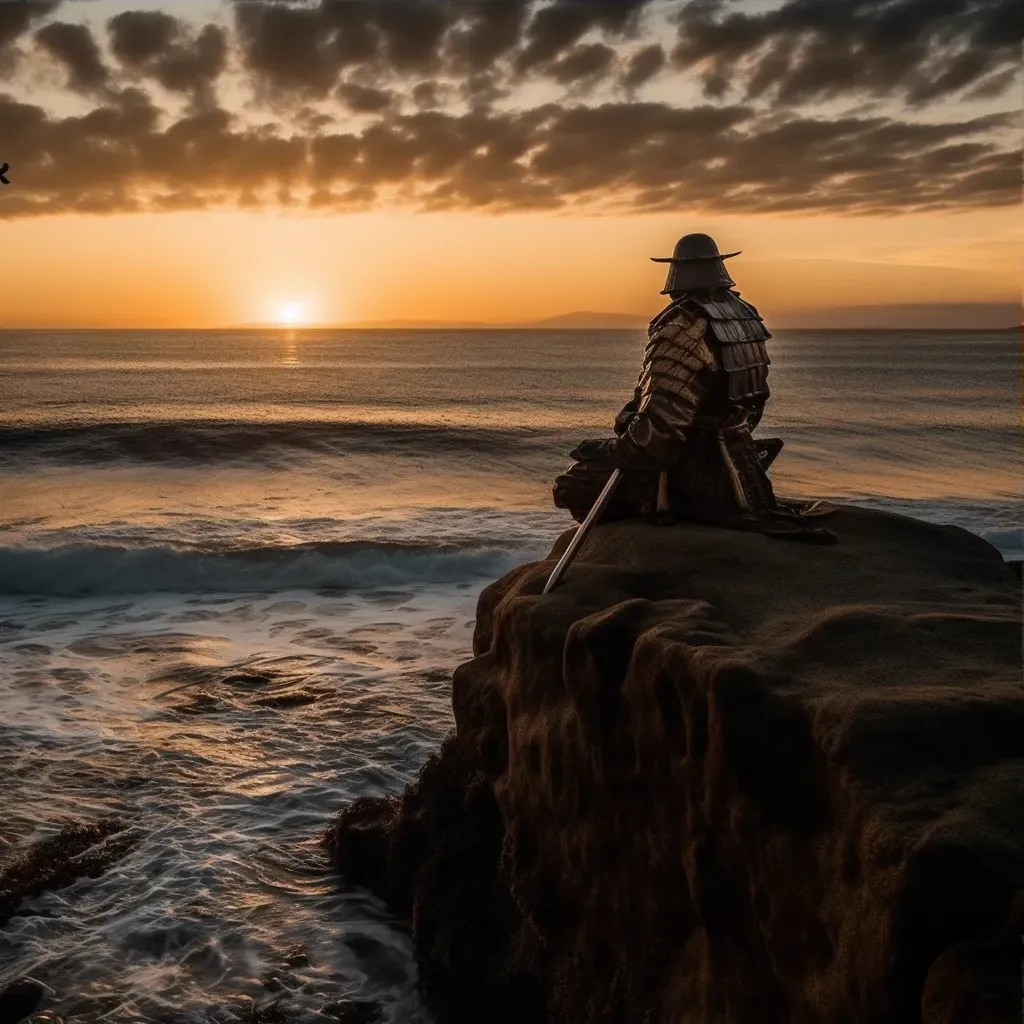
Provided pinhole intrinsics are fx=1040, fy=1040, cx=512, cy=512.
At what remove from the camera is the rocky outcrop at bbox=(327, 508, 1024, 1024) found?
10.1 ft

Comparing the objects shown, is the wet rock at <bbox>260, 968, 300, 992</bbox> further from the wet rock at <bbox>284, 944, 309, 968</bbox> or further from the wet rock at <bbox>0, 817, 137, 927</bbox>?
the wet rock at <bbox>0, 817, 137, 927</bbox>

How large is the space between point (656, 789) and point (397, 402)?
148ft

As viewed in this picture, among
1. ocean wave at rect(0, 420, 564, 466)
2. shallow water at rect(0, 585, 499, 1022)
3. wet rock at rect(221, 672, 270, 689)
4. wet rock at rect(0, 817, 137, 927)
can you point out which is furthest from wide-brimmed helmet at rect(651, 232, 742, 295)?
ocean wave at rect(0, 420, 564, 466)

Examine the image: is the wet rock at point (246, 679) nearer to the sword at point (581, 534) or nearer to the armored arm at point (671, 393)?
the sword at point (581, 534)

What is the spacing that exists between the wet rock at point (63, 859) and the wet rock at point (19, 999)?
0.76 metres

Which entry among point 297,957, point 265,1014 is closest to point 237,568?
point 297,957

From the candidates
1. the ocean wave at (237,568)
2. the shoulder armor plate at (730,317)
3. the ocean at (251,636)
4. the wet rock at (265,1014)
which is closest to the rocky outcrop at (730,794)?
the wet rock at (265,1014)

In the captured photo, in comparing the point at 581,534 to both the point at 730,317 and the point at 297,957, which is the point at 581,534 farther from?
the point at 297,957

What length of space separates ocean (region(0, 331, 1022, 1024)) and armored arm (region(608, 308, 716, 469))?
341 centimetres

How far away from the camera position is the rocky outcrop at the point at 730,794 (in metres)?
3.09

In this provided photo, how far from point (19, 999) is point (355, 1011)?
1826 mm

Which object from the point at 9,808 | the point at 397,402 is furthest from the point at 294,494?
the point at 397,402

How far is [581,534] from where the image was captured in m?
6.02

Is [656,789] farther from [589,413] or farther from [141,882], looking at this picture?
[589,413]
